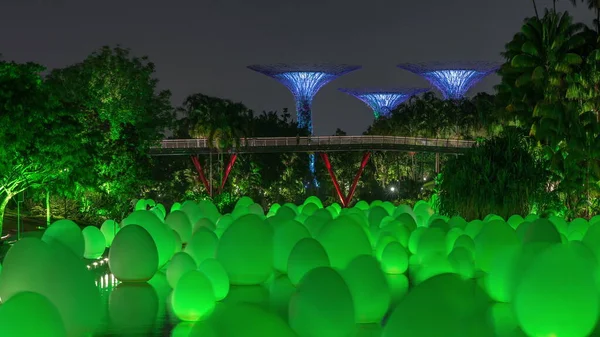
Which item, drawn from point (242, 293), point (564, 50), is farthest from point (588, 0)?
point (242, 293)

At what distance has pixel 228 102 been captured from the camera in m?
58.6

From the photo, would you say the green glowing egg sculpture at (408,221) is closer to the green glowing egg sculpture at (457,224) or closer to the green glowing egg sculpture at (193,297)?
the green glowing egg sculpture at (457,224)

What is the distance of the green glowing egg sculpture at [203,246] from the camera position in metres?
21.9

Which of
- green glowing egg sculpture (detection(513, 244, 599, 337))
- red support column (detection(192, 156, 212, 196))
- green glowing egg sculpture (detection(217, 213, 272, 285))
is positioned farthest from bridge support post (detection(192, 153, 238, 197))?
green glowing egg sculpture (detection(513, 244, 599, 337))

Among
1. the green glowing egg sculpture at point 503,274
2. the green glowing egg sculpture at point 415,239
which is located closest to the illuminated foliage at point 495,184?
the green glowing egg sculpture at point 415,239

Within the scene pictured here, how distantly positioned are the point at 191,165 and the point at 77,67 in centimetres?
2016

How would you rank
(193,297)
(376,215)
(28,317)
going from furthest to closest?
1. (376,215)
2. (193,297)
3. (28,317)

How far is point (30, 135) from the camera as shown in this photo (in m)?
30.7

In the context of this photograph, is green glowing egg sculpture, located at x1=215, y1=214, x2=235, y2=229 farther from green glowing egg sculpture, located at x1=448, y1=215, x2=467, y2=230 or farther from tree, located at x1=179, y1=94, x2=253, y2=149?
tree, located at x1=179, y1=94, x2=253, y2=149

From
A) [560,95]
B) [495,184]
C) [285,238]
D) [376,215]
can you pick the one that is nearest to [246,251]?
[285,238]

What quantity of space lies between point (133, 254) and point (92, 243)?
24.2 ft

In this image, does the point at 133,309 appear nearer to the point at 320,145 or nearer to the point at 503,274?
the point at 503,274

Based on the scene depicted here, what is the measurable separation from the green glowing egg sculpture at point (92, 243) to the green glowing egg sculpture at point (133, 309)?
6.69 meters

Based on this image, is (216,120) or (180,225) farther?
(216,120)
